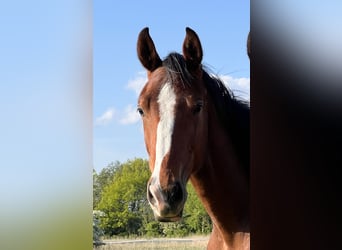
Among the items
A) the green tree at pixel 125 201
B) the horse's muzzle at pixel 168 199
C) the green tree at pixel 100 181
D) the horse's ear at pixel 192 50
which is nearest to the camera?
the horse's muzzle at pixel 168 199

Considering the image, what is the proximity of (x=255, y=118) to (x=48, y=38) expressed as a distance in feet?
2.59

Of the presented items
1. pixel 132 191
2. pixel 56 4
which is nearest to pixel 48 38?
pixel 56 4

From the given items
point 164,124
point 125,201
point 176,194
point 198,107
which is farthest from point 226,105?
point 125,201

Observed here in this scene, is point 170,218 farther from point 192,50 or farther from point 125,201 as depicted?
point 192,50

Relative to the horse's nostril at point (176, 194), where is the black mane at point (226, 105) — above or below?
above

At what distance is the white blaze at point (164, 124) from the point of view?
1.33 m

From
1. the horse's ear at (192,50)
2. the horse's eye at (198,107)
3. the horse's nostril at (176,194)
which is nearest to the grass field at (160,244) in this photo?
the horse's nostril at (176,194)

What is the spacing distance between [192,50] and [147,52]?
14 cm

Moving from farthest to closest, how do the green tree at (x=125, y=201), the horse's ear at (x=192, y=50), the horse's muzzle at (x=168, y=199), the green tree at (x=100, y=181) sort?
the green tree at (x=100, y=181)
the green tree at (x=125, y=201)
the horse's ear at (x=192, y=50)
the horse's muzzle at (x=168, y=199)

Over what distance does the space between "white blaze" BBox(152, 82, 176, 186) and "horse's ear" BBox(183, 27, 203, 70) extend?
11 cm

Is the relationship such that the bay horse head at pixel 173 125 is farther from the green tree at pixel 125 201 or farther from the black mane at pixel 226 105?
the green tree at pixel 125 201

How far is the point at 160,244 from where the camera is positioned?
1.59 metres

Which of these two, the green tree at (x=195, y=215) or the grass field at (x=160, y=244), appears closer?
the green tree at (x=195, y=215)

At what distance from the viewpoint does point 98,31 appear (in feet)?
5.60
